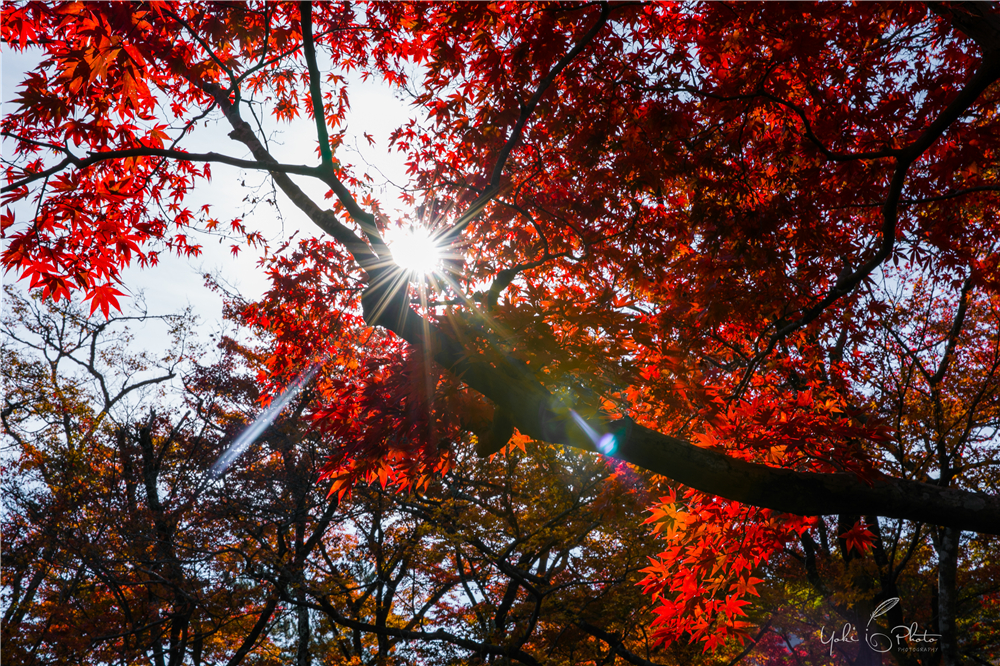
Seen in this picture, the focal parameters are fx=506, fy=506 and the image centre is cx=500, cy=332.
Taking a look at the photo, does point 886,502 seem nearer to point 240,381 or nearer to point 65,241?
point 65,241

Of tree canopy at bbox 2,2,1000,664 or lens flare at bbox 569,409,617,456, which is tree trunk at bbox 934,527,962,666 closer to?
tree canopy at bbox 2,2,1000,664

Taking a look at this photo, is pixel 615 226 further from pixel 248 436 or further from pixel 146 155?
pixel 248 436

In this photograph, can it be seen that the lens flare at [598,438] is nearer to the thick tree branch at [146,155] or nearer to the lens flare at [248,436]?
the thick tree branch at [146,155]

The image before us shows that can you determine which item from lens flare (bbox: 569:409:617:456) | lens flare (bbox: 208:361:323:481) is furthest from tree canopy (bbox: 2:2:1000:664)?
lens flare (bbox: 208:361:323:481)

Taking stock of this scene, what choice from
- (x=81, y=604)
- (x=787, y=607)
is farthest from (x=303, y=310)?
(x=787, y=607)

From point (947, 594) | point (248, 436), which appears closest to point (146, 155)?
point (248, 436)

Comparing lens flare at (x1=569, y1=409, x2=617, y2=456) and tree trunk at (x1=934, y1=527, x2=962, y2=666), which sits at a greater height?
tree trunk at (x1=934, y1=527, x2=962, y2=666)
